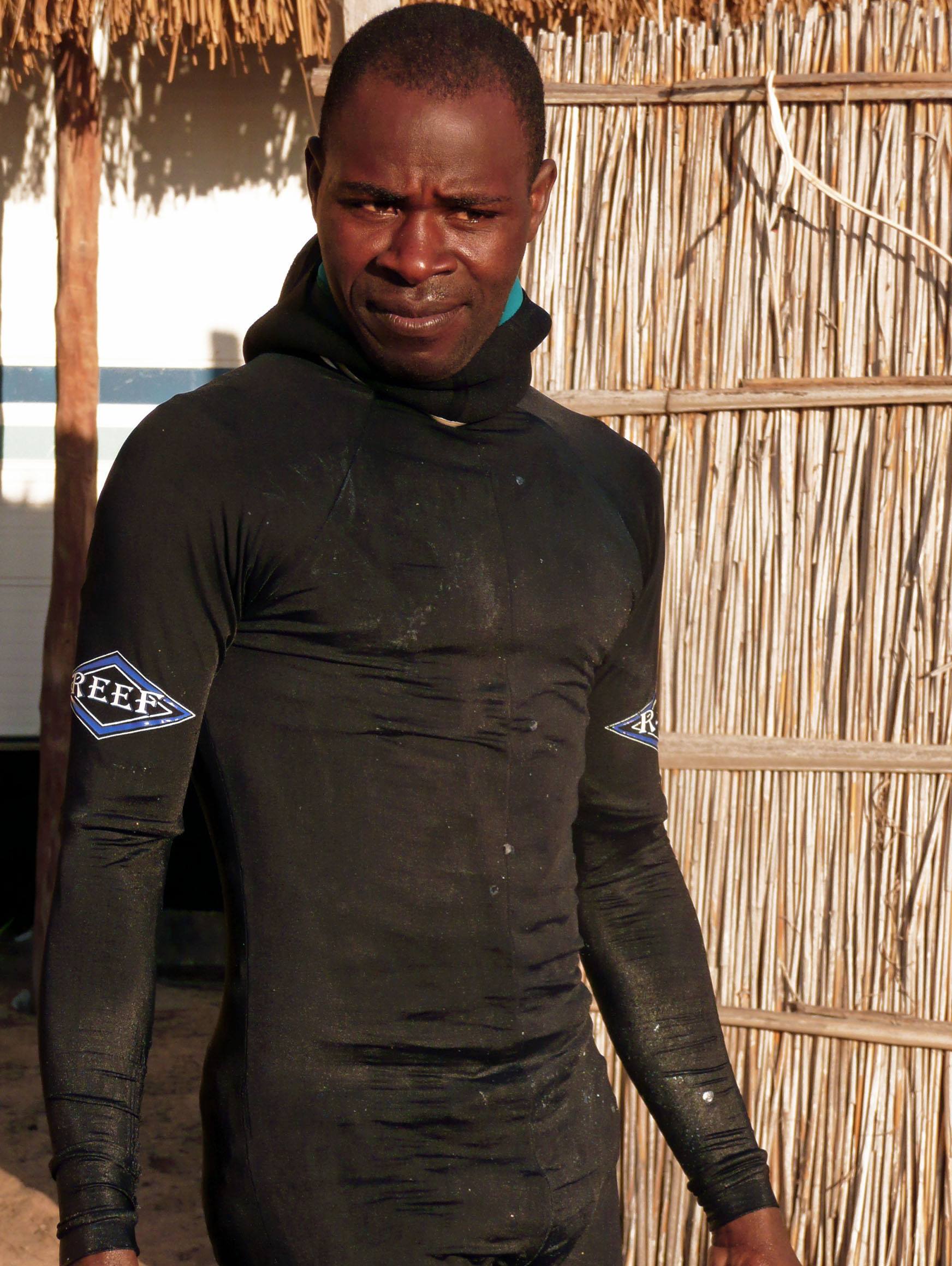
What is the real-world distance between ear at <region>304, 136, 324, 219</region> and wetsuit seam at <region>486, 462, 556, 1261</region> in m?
0.48

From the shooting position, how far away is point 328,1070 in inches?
59.0

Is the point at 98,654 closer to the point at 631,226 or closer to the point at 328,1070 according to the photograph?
the point at 328,1070

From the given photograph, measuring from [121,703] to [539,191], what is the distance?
0.83 m

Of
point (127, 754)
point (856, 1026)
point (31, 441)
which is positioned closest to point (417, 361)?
point (127, 754)

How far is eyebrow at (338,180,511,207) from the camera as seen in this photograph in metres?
1.55

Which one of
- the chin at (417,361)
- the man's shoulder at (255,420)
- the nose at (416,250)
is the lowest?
the man's shoulder at (255,420)

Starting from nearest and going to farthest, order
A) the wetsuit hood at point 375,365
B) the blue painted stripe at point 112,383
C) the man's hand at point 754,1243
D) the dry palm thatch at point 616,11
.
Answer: the wetsuit hood at point 375,365 → the man's hand at point 754,1243 → the dry palm thatch at point 616,11 → the blue painted stripe at point 112,383

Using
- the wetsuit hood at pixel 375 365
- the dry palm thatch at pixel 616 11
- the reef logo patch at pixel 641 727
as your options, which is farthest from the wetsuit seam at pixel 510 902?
the dry palm thatch at pixel 616 11

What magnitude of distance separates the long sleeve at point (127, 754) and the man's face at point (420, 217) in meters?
0.28

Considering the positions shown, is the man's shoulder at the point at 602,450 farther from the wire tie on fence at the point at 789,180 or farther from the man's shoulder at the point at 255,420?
the wire tie on fence at the point at 789,180

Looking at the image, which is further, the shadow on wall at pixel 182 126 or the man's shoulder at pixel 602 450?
the shadow on wall at pixel 182 126

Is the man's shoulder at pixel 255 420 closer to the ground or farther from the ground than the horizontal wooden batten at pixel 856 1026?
farther from the ground

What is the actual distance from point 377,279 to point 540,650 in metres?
0.47

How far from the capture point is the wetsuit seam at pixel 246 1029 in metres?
1.48
